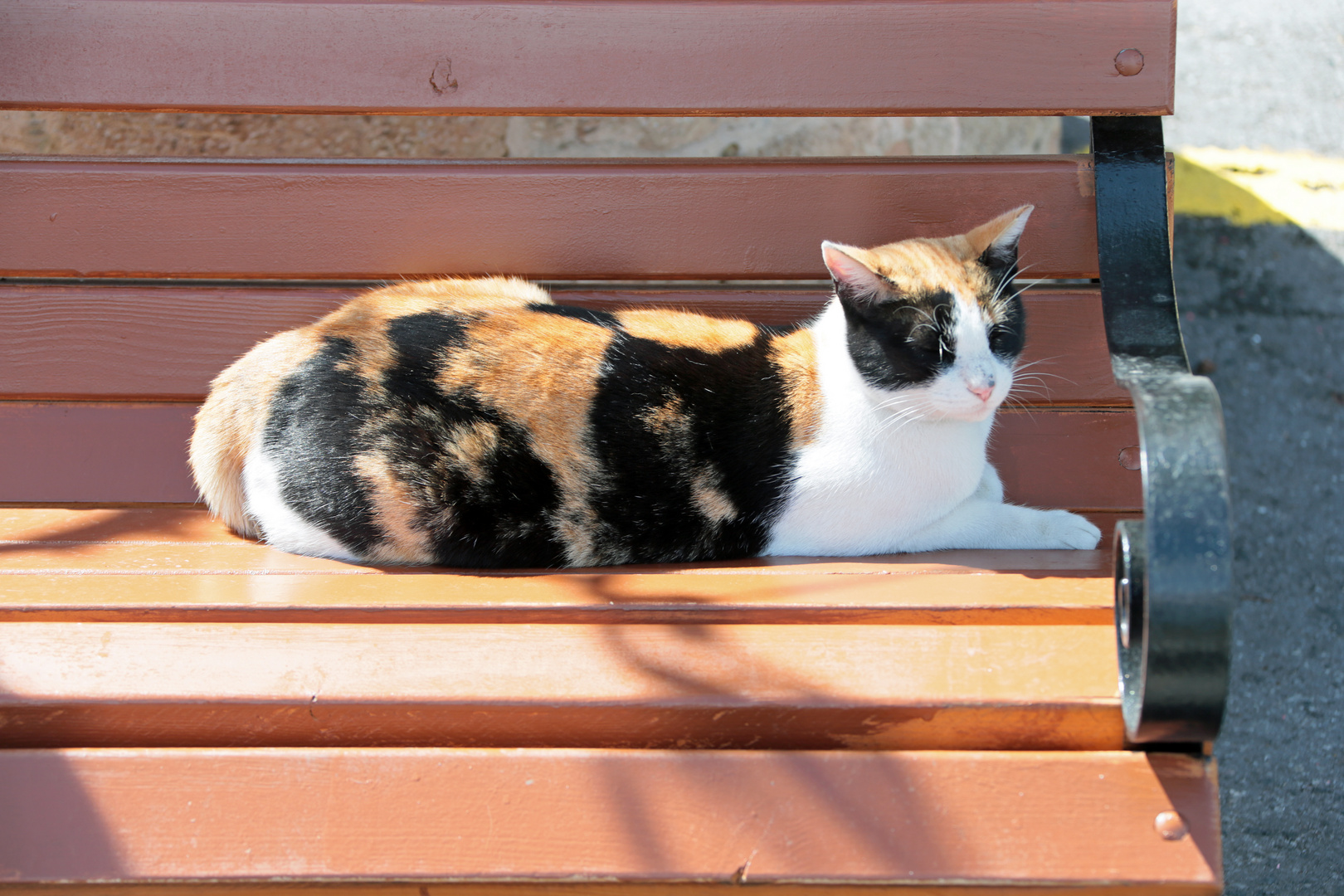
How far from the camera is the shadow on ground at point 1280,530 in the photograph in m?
1.92

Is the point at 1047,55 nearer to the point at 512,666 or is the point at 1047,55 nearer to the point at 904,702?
the point at 904,702

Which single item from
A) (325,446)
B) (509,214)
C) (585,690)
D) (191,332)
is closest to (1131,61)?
(509,214)

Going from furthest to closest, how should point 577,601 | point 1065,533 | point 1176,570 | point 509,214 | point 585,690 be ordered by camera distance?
point 509,214, point 1065,533, point 577,601, point 585,690, point 1176,570

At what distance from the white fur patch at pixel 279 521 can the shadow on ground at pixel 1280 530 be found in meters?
1.79

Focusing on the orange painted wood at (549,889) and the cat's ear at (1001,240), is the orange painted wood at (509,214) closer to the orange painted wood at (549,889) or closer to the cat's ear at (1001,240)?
the cat's ear at (1001,240)

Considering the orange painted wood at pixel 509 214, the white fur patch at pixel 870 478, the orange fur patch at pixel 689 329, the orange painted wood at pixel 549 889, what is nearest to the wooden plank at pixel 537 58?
the orange painted wood at pixel 509 214

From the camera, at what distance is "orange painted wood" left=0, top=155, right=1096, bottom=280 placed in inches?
73.9

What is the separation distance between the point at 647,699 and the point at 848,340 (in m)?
0.79

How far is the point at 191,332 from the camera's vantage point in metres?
1.96

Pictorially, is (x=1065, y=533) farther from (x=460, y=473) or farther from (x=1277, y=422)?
(x=1277, y=422)

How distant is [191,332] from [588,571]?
39.8 inches

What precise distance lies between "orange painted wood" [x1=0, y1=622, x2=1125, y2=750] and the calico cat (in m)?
0.43

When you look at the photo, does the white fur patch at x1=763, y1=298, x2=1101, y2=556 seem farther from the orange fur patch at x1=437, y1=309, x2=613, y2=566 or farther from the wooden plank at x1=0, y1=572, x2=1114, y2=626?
the orange fur patch at x1=437, y1=309, x2=613, y2=566

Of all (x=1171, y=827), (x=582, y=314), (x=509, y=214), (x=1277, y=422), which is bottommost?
(x=1277, y=422)
